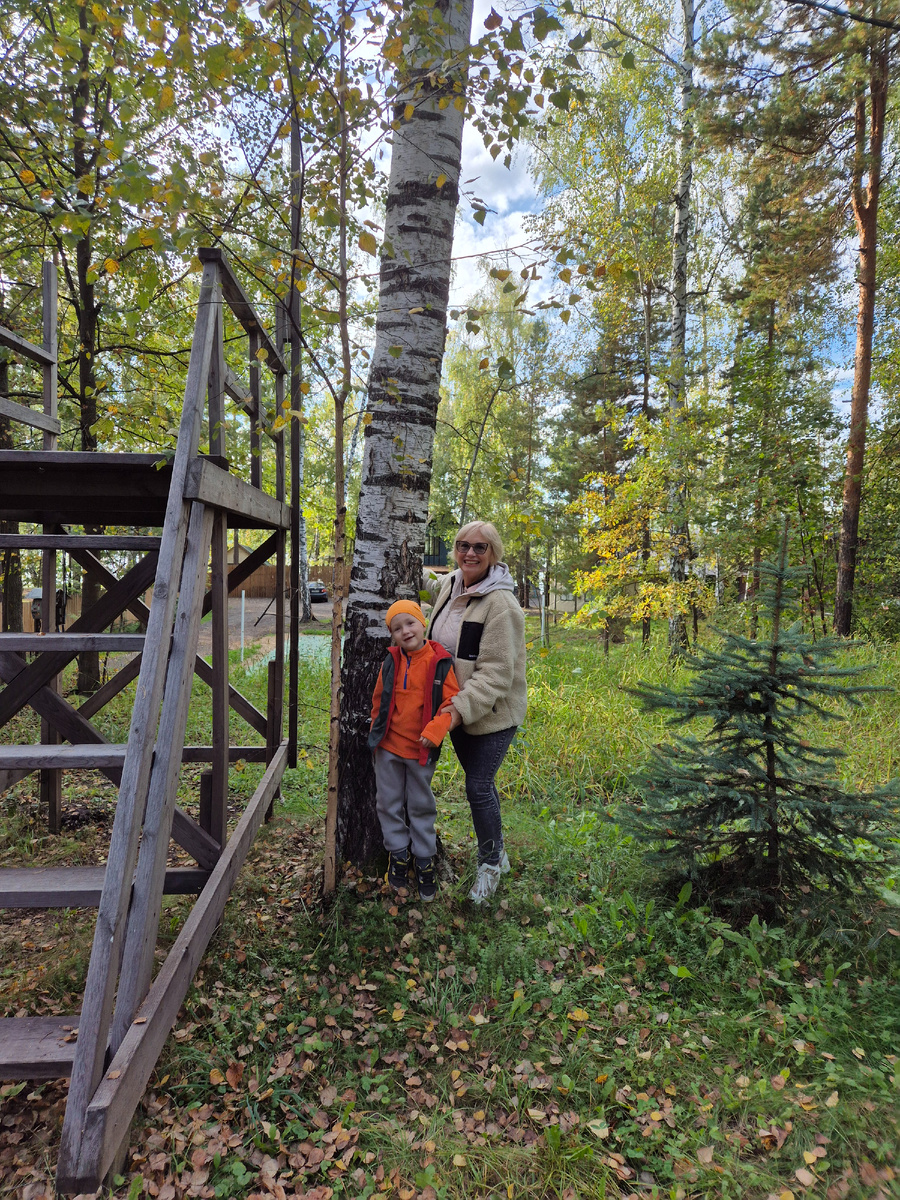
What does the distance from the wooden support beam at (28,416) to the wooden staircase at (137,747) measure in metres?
0.02

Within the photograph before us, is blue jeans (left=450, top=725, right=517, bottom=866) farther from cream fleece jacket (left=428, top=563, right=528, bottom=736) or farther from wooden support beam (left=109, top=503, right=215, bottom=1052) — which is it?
wooden support beam (left=109, top=503, right=215, bottom=1052)

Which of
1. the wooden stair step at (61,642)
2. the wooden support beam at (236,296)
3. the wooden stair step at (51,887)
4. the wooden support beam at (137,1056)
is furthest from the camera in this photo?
the wooden support beam at (236,296)

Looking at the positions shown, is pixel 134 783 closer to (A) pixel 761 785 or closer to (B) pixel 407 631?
(B) pixel 407 631

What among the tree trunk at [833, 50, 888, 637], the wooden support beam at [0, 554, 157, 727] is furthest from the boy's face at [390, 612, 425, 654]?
the tree trunk at [833, 50, 888, 637]

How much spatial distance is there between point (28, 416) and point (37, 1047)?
3.49 metres

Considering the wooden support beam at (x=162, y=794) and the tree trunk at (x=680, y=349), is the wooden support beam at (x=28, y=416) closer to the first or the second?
the wooden support beam at (x=162, y=794)

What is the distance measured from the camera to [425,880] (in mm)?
3072

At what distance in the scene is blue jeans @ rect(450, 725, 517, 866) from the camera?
3.08 meters

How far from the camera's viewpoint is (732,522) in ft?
29.0

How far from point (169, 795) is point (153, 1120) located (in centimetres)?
102

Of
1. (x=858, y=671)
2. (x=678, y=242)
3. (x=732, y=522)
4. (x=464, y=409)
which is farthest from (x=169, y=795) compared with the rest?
(x=464, y=409)

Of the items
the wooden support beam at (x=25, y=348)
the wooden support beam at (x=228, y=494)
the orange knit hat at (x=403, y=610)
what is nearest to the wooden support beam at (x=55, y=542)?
the wooden support beam at (x=228, y=494)

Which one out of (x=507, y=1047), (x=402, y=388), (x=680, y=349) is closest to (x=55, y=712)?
(x=402, y=388)

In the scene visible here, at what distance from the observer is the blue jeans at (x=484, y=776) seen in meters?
3.08
